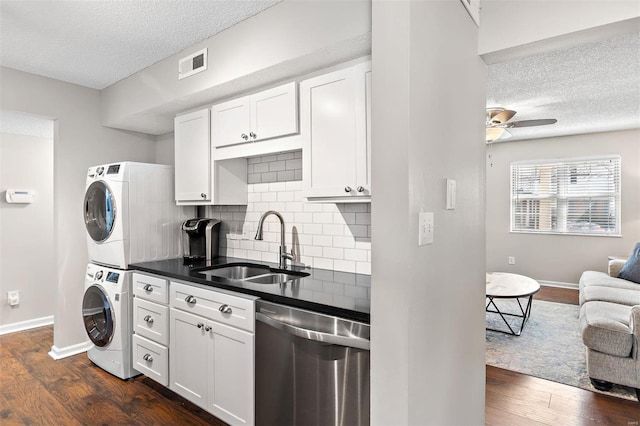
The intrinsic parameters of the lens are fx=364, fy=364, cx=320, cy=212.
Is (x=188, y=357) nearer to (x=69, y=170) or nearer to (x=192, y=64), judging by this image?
(x=192, y=64)

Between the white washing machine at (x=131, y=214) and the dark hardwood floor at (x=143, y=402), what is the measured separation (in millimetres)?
922

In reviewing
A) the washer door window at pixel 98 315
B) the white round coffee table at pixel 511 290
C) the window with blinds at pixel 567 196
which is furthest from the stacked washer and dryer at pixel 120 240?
the window with blinds at pixel 567 196

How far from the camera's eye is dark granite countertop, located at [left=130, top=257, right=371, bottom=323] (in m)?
1.60

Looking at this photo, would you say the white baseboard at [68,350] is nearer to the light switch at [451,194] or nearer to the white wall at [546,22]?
the light switch at [451,194]

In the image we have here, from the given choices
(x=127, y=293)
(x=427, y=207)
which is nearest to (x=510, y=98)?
(x=427, y=207)

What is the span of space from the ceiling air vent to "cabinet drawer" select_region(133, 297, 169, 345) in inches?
65.2

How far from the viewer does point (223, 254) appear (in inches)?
130

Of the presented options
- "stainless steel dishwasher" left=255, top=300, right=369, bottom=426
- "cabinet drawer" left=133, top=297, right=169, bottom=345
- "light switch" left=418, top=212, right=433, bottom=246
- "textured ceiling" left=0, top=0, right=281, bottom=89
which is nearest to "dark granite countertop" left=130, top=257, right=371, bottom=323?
"stainless steel dishwasher" left=255, top=300, right=369, bottom=426

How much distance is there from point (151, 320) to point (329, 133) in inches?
73.2

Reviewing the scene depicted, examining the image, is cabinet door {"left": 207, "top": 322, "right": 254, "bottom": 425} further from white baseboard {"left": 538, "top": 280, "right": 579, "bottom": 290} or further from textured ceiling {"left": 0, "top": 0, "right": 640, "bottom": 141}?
white baseboard {"left": 538, "top": 280, "right": 579, "bottom": 290}

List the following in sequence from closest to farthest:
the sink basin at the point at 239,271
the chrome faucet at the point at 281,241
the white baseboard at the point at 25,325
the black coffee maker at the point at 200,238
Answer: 1. the chrome faucet at the point at 281,241
2. the sink basin at the point at 239,271
3. the black coffee maker at the point at 200,238
4. the white baseboard at the point at 25,325

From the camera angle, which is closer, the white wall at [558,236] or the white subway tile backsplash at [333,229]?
the white subway tile backsplash at [333,229]

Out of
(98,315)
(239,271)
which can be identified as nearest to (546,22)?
(239,271)

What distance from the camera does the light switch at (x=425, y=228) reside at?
4.19 ft
